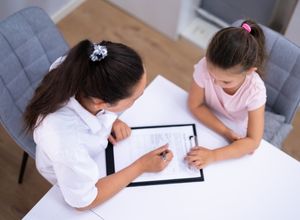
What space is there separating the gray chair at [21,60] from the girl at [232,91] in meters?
0.61

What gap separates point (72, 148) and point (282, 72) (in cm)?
92

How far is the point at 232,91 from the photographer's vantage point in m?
1.45

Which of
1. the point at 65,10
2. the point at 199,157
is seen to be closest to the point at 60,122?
the point at 199,157

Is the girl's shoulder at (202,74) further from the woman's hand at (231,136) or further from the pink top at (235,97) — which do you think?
the woman's hand at (231,136)

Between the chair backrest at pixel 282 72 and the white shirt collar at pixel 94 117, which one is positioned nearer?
the white shirt collar at pixel 94 117

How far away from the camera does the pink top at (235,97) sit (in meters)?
1.39

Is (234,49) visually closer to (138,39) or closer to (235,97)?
(235,97)

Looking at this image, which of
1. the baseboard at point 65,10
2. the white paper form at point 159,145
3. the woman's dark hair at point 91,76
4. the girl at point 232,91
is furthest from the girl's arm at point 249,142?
the baseboard at point 65,10

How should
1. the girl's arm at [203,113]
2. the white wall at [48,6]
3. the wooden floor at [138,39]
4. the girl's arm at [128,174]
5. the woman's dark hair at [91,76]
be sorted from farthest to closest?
1. the wooden floor at [138,39]
2. the white wall at [48,6]
3. the girl's arm at [203,113]
4. the girl's arm at [128,174]
5. the woman's dark hair at [91,76]

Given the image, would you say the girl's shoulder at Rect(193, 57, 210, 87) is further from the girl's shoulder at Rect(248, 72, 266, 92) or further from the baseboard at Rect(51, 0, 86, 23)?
the baseboard at Rect(51, 0, 86, 23)

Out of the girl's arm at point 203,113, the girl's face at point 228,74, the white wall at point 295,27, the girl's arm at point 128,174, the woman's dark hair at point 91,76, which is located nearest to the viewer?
the woman's dark hair at point 91,76

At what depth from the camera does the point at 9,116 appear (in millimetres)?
1454

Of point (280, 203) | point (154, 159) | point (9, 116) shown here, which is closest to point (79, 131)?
point (154, 159)

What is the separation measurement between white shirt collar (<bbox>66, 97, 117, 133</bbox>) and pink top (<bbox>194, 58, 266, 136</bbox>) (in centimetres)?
36
